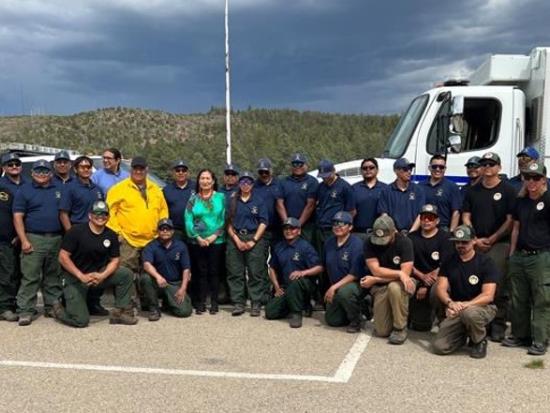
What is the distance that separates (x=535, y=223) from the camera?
6238 mm

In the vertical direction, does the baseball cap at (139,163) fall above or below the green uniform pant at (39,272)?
above

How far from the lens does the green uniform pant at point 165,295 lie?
302 inches

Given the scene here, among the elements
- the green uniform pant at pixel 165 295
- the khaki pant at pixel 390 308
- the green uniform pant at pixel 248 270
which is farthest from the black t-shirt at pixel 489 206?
the green uniform pant at pixel 165 295

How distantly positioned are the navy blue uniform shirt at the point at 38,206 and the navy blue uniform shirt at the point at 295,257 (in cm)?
279

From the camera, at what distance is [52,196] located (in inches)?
295

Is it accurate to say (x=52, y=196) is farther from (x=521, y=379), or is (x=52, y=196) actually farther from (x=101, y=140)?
(x=101, y=140)

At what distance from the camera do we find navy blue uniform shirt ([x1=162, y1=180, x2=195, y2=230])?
319 inches

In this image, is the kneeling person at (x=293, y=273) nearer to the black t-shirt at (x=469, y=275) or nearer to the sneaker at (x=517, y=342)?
the black t-shirt at (x=469, y=275)

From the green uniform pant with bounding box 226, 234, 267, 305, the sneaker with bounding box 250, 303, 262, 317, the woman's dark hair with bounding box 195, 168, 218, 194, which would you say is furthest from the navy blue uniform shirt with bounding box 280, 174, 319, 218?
the sneaker with bounding box 250, 303, 262, 317

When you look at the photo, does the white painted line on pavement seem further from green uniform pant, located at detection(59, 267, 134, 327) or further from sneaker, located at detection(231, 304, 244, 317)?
sneaker, located at detection(231, 304, 244, 317)

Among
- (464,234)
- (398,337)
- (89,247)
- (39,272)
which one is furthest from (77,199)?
(464,234)

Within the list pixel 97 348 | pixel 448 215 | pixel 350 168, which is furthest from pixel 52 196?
pixel 448 215

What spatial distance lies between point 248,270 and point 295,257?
78cm

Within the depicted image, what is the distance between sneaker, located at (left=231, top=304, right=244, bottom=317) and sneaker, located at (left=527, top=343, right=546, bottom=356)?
A: 344 centimetres
